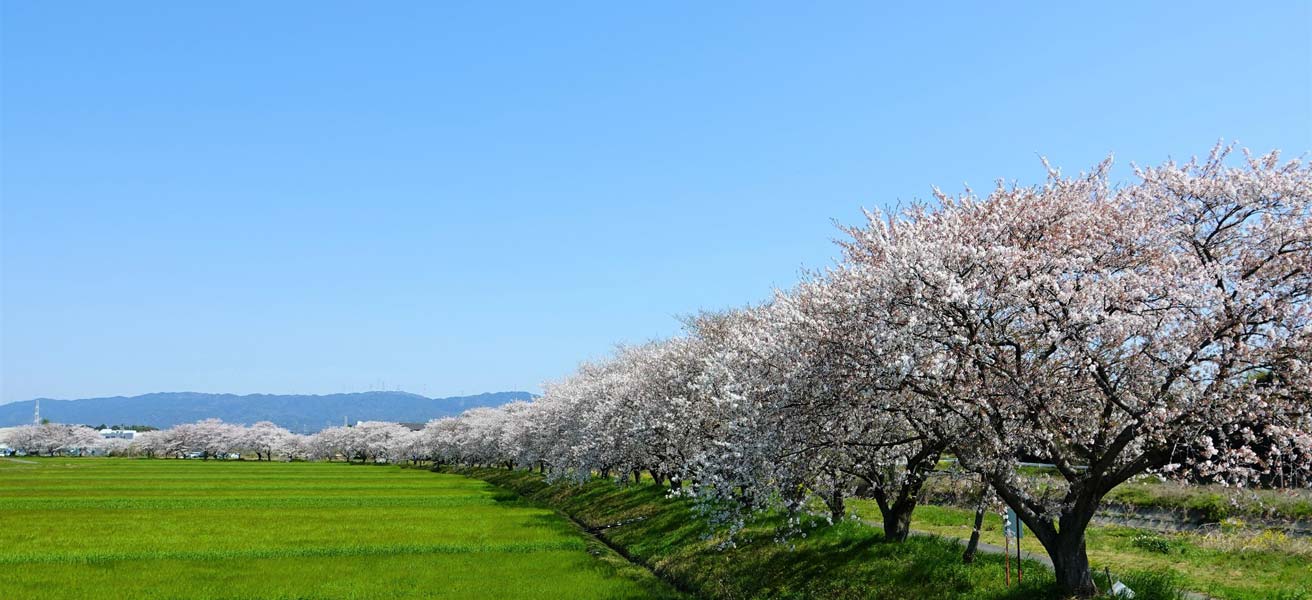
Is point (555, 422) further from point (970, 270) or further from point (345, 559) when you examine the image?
point (970, 270)

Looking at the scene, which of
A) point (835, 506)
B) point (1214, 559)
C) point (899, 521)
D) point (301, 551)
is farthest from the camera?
point (301, 551)

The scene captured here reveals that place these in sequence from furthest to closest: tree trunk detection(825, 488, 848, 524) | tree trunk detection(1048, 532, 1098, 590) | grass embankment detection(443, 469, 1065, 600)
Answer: tree trunk detection(825, 488, 848, 524), grass embankment detection(443, 469, 1065, 600), tree trunk detection(1048, 532, 1098, 590)

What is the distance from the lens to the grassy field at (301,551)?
27375 millimetres

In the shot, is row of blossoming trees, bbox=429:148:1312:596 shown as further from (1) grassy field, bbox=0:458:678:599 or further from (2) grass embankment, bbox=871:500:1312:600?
(1) grassy field, bbox=0:458:678:599

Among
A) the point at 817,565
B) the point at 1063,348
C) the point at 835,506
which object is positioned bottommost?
the point at 817,565

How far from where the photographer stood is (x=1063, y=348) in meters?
14.9

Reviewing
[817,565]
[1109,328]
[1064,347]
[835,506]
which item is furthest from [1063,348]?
[835,506]

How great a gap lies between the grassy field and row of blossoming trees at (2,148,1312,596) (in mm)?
11883

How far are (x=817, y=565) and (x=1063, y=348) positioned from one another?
12.9 meters

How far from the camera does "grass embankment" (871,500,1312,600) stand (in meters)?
18.3

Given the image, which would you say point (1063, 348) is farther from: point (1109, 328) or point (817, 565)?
point (817, 565)

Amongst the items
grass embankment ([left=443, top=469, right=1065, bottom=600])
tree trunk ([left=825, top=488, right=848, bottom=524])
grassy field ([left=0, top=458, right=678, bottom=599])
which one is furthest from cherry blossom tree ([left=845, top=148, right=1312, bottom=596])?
grassy field ([left=0, top=458, right=678, bottom=599])

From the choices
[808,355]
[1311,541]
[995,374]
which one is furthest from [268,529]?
[1311,541]

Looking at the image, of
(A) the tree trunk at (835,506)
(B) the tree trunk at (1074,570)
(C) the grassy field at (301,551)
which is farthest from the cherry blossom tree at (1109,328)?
(C) the grassy field at (301,551)
